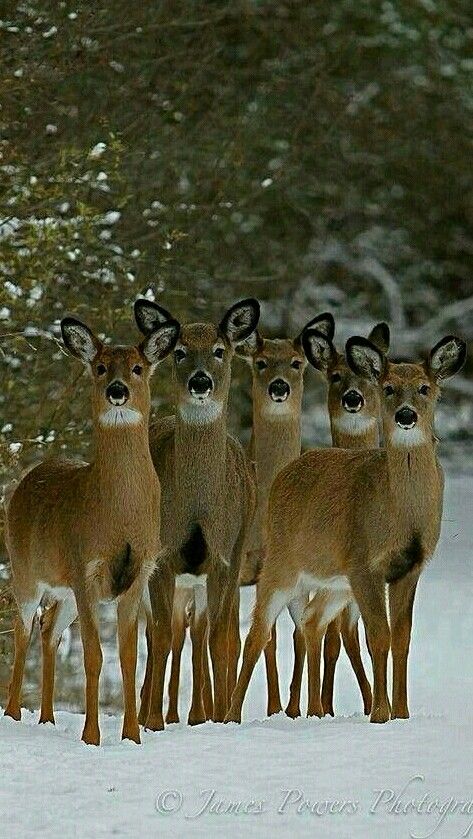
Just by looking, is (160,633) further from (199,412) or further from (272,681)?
(272,681)

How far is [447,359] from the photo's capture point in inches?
372

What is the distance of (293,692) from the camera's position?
10.3 meters

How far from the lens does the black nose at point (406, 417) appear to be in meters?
9.23

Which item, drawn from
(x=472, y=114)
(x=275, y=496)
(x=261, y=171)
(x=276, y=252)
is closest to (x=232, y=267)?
(x=261, y=171)

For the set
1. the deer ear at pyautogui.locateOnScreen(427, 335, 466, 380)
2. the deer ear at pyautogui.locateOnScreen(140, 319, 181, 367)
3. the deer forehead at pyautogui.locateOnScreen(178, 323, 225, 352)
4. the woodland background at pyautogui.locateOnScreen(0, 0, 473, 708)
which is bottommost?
the woodland background at pyautogui.locateOnScreen(0, 0, 473, 708)

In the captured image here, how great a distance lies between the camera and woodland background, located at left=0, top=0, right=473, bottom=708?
13.1 m

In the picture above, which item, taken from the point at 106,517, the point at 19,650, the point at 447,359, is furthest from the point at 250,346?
the point at 106,517

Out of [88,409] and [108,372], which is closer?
[108,372]

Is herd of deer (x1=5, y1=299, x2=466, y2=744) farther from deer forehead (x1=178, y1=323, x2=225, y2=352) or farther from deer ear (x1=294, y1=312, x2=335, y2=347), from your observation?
deer ear (x1=294, y1=312, x2=335, y2=347)

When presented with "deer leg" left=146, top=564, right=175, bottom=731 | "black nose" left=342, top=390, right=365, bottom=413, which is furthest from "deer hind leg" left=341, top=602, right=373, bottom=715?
"deer leg" left=146, top=564, right=175, bottom=731

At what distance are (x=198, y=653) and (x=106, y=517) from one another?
4.31 ft

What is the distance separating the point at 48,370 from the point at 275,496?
4560 millimetres

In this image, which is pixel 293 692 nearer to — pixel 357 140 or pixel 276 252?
pixel 276 252

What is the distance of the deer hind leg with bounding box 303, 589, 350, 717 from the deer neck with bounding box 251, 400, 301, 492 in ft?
3.13
